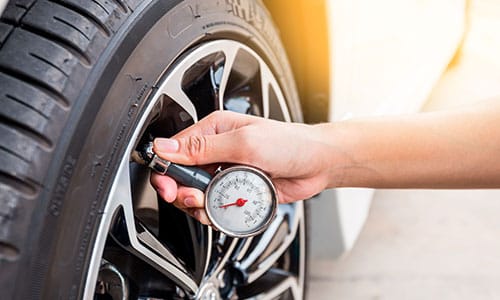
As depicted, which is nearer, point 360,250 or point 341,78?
point 341,78

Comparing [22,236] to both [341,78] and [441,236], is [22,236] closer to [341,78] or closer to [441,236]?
[341,78]

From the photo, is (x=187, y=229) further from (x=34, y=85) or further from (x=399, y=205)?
(x=399, y=205)

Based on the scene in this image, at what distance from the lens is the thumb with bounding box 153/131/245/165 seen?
1.25m

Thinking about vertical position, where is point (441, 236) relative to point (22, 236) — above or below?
below

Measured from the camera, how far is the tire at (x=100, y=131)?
100 cm

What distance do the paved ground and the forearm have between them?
1096 mm

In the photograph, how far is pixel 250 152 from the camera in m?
1.35

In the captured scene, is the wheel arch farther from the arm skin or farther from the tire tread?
the tire tread

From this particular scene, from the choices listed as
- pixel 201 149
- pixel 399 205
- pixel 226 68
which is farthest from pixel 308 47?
pixel 399 205

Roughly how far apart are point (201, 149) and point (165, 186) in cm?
9

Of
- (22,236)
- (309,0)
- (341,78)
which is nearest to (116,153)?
(22,236)

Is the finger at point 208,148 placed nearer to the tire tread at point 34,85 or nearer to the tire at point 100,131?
the tire at point 100,131

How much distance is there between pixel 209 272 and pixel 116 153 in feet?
1.67

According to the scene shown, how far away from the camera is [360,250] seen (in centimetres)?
279
